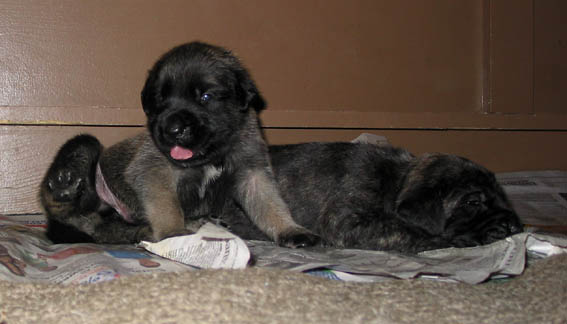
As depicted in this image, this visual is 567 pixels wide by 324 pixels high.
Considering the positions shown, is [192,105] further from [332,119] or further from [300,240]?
[332,119]

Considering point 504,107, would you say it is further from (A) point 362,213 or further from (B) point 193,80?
(B) point 193,80

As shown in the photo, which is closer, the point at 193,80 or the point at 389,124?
the point at 193,80

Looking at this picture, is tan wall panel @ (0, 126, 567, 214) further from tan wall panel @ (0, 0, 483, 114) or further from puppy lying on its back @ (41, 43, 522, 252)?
puppy lying on its back @ (41, 43, 522, 252)

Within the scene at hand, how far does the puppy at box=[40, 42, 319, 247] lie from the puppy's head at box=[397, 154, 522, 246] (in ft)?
1.55

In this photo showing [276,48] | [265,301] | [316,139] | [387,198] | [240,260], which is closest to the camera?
[265,301]

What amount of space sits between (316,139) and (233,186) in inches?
44.6

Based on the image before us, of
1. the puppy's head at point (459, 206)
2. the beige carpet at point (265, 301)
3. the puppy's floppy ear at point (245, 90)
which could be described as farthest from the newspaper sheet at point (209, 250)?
the puppy's head at point (459, 206)

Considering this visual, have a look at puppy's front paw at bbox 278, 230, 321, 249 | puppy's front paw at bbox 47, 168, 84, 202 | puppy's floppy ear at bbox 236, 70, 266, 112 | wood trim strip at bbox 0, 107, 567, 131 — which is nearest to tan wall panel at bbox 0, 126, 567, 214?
wood trim strip at bbox 0, 107, 567, 131

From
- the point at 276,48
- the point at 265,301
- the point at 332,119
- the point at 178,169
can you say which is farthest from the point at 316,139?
the point at 265,301

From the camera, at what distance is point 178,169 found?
2.22 meters

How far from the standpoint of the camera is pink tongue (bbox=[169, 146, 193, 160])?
2.05 m

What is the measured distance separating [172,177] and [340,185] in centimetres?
77

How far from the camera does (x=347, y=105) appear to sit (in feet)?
11.0

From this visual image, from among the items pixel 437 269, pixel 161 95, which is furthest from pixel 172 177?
pixel 437 269
